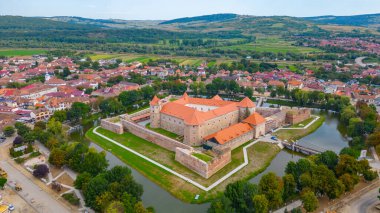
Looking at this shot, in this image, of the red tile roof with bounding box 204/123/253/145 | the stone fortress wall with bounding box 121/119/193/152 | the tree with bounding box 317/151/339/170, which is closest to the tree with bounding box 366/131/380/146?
the tree with bounding box 317/151/339/170

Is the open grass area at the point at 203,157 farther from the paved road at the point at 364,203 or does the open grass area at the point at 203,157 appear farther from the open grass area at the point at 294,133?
the open grass area at the point at 294,133

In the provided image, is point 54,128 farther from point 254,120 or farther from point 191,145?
point 254,120

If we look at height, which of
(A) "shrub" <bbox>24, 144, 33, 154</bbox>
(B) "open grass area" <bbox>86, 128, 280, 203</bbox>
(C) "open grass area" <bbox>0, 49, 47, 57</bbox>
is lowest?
(B) "open grass area" <bbox>86, 128, 280, 203</bbox>

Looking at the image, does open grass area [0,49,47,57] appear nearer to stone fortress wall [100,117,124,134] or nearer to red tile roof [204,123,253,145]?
stone fortress wall [100,117,124,134]

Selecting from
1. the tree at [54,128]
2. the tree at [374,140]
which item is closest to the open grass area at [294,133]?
the tree at [374,140]

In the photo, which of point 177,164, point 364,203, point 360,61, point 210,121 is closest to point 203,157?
point 177,164
